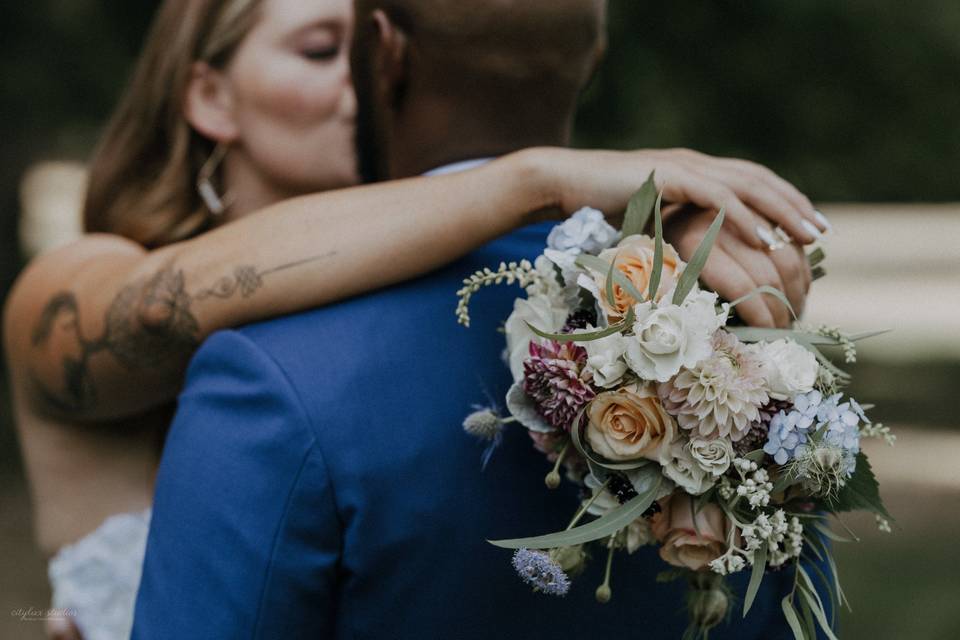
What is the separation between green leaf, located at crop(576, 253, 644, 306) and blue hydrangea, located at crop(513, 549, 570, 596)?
35cm

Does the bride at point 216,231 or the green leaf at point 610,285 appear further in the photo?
the bride at point 216,231

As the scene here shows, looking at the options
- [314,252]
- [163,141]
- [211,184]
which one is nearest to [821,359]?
[314,252]

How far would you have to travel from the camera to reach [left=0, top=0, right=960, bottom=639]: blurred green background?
8.22m

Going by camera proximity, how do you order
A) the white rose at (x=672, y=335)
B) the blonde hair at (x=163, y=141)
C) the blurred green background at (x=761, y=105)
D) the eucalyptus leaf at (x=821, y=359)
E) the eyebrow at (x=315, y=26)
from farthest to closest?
the blurred green background at (x=761, y=105) → the blonde hair at (x=163, y=141) → the eyebrow at (x=315, y=26) → the eucalyptus leaf at (x=821, y=359) → the white rose at (x=672, y=335)

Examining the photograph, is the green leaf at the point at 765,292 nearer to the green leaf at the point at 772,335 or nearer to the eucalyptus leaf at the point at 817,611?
the green leaf at the point at 772,335

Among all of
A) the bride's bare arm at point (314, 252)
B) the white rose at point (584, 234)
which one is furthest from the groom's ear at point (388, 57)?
the white rose at point (584, 234)

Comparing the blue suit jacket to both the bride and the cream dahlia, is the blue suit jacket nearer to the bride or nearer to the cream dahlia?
the bride

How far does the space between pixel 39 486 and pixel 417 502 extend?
1.60 metres

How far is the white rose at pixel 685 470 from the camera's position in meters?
1.42

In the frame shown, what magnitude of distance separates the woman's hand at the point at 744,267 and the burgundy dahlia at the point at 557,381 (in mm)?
247

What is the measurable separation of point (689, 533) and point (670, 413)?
164 millimetres

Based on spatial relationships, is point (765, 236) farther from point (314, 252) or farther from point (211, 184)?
point (211, 184)

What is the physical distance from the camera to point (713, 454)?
141 centimetres

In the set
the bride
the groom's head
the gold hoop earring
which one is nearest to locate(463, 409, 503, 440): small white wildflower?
the bride
